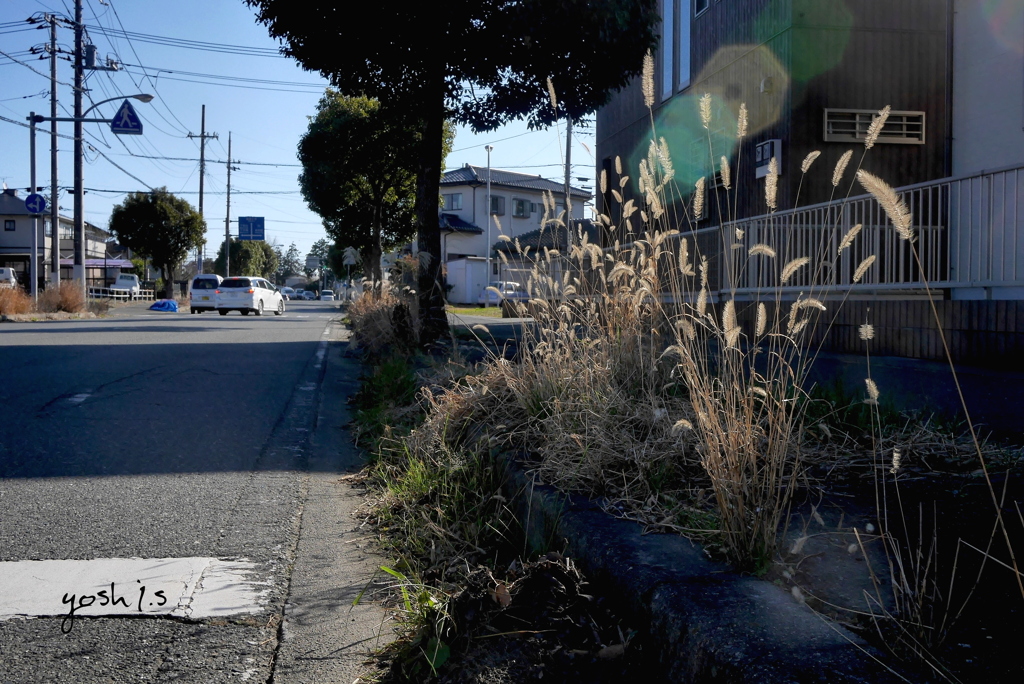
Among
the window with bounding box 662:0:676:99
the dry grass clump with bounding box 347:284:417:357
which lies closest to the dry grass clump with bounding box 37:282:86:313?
the dry grass clump with bounding box 347:284:417:357

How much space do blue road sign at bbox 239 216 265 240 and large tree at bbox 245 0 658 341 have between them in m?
45.1

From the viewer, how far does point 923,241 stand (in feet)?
26.9

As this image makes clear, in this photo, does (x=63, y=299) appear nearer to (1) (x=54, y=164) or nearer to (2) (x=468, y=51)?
(1) (x=54, y=164)

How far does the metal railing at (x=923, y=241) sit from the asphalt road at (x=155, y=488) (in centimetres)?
324

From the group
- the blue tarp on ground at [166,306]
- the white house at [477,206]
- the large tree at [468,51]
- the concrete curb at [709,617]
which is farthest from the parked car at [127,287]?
the concrete curb at [709,617]

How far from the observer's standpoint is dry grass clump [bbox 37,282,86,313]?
2340 centimetres

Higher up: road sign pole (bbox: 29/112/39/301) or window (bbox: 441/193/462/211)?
window (bbox: 441/193/462/211)

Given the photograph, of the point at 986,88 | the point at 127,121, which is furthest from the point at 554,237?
the point at 127,121

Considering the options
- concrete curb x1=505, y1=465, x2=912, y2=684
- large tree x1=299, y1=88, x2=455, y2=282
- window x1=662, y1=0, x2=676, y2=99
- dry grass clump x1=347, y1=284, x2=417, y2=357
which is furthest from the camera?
large tree x1=299, y1=88, x2=455, y2=282

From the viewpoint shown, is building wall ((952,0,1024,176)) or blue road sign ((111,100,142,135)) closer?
building wall ((952,0,1024,176))

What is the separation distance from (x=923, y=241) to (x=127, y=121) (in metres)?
22.4

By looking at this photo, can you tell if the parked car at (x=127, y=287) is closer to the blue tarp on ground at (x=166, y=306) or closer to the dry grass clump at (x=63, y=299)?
the blue tarp on ground at (x=166, y=306)

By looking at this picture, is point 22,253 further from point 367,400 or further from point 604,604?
point 604,604

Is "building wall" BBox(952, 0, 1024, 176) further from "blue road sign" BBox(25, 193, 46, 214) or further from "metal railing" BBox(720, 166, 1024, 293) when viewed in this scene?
"blue road sign" BBox(25, 193, 46, 214)
